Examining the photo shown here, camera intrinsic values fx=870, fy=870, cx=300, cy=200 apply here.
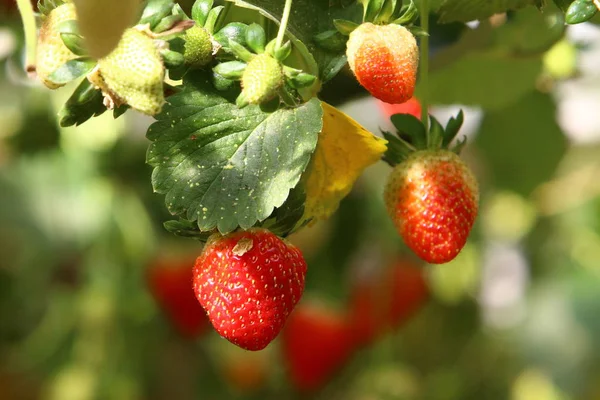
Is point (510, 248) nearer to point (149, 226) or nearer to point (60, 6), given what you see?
point (149, 226)

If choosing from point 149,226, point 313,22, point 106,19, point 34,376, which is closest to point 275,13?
point 313,22

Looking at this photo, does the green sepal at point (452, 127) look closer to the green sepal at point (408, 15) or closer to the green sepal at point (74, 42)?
the green sepal at point (408, 15)

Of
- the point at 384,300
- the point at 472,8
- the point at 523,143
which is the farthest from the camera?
the point at 384,300

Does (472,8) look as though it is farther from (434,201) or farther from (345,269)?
(345,269)

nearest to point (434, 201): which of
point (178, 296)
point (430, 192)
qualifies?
point (430, 192)

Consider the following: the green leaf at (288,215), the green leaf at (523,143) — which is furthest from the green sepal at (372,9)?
the green leaf at (523,143)

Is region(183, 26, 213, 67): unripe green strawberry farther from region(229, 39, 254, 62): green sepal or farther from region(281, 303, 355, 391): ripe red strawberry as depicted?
region(281, 303, 355, 391): ripe red strawberry
